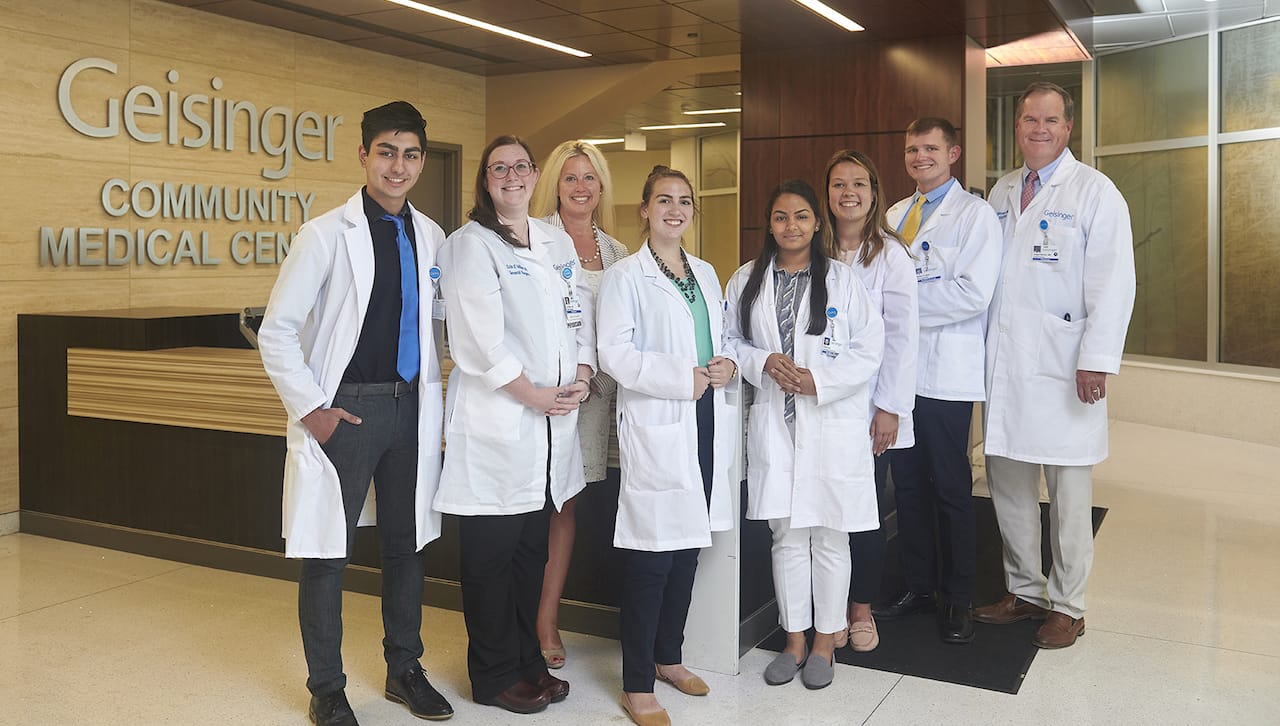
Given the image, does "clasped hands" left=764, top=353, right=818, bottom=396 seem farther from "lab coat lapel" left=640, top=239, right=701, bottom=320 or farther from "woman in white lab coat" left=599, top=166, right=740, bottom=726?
"lab coat lapel" left=640, top=239, right=701, bottom=320

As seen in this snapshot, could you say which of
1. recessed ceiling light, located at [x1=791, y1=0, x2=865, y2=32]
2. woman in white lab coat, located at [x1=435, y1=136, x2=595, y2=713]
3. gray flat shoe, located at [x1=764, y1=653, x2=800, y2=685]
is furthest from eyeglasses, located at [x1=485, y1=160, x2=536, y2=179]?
recessed ceiling light, located at [x1=791, y1=0, x2=865, y2=32]

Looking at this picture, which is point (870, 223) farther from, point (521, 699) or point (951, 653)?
point (521, 699)

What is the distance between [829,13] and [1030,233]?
324 centimetres

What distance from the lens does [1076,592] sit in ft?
12.9

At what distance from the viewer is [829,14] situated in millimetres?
6668

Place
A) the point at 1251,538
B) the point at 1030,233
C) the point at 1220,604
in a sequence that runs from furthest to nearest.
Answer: the point at 1251,538, the point at 1220,604, the point at 1030,233

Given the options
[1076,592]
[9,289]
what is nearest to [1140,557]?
[1076,592]

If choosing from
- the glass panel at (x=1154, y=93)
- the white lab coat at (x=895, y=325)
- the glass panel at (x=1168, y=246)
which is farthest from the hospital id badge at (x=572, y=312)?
the glass panel at (x=1154, y=93)

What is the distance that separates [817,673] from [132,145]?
5238 millimetres

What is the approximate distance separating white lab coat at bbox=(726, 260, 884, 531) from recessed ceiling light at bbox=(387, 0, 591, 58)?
181 inches

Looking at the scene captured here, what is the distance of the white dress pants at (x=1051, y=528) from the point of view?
391 centimetres

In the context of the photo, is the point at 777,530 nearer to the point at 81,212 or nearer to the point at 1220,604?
the point at 1220,604

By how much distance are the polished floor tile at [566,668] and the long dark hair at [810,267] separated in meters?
1.18

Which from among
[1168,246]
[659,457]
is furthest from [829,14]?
[1168,246]
